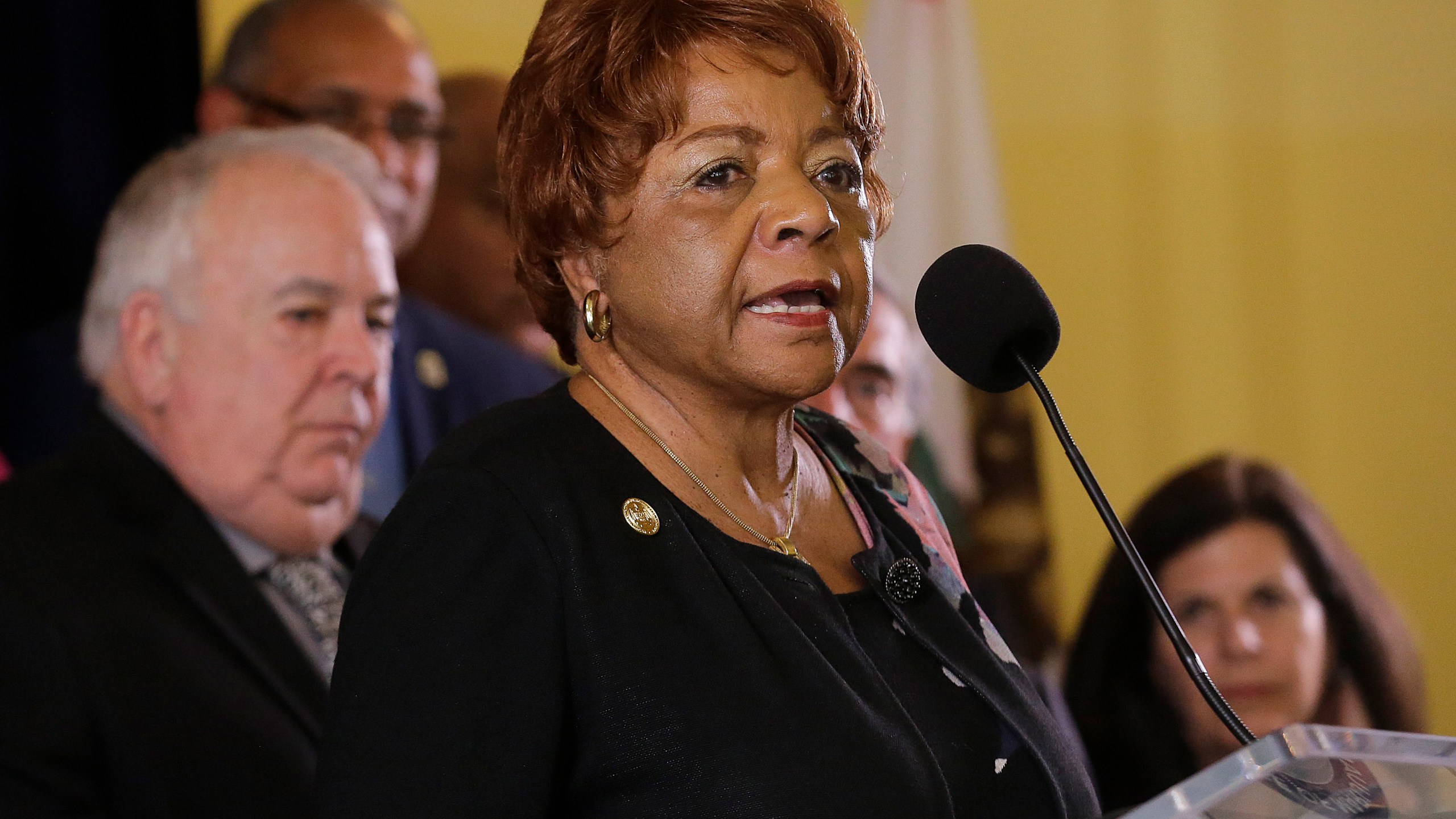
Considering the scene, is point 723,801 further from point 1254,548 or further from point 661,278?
point 1254,548

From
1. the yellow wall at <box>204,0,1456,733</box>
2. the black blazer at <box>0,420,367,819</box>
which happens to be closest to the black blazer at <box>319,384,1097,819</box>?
the black blazer at <box>0,420,367,819</box>

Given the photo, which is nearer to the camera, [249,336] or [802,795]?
[802,795]

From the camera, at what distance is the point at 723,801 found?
1.10 meters

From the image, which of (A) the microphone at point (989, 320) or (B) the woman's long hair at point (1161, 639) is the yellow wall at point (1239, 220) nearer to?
(B) the woman's long hair at point (1161, 639)

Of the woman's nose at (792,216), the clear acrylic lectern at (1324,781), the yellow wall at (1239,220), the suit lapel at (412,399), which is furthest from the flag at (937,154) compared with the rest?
the clear acrylic lectern at (1324,781)

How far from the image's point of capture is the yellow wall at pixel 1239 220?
377 centimetres

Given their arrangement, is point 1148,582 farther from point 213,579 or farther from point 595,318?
point 213,579

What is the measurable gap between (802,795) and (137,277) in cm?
145

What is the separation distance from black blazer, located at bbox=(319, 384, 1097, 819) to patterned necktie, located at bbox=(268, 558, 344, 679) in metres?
0.92

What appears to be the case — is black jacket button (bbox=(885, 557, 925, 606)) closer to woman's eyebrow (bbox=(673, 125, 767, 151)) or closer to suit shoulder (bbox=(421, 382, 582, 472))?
suit shoulder (bbox=(421, 382, 582, 472))

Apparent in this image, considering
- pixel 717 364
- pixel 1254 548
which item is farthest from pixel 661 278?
pixel 1254 548

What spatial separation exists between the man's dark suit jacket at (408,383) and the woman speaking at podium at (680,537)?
122 cm

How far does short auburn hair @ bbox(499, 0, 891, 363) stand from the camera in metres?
1.26

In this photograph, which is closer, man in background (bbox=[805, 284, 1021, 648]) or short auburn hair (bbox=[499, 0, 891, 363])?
short auburn hair (bbox=[499, 0, 891, 363])
